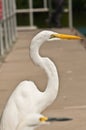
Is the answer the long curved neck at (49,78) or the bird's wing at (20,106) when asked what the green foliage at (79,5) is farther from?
the bird's wing at (20,106)

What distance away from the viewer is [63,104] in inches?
397

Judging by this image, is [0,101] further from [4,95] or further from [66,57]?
[66,57]

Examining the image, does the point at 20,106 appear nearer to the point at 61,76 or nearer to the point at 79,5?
the point at 61,76

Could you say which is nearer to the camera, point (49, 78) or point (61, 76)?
point (49, 78)

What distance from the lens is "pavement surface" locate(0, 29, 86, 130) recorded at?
9.34 metres

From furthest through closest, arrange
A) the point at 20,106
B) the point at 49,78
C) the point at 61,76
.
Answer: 1. the point at 61,76
2. the point at 49,78
3. the point at 20,106

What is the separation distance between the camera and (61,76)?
42.6 ft

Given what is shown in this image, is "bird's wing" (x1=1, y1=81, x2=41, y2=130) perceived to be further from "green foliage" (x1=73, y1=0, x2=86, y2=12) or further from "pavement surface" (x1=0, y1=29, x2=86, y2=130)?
"green foliage" (x1=73, y1=0, x2=86, y2=12)

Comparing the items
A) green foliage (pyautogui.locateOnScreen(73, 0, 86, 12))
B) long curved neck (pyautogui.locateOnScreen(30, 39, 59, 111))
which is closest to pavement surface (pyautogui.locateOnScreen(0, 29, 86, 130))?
long curved neck (pyautogui.locateOnScreen(30, 39, 59, 111))

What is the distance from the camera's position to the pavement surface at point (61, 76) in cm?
934

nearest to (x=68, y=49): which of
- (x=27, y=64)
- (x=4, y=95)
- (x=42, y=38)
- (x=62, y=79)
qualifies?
(x=27, y=64)

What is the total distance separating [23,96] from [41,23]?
33.0m

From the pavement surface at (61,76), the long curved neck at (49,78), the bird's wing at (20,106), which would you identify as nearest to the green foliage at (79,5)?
the pavement surface at (61,76)

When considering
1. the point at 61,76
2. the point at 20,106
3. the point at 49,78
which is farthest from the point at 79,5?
the point at 20,106
